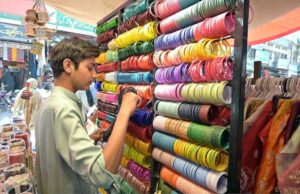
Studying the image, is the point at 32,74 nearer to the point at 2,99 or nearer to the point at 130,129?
the point at 2,99

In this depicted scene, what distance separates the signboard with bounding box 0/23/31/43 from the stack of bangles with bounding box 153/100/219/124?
511 cm

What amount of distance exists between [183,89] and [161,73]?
0.78 ft

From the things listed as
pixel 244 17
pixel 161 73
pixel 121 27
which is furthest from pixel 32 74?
pixel 244 17

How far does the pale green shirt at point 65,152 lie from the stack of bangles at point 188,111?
42 cm

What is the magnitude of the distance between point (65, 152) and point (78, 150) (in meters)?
0.09

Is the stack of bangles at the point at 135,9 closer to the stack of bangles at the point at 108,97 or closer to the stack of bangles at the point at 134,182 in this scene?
the stack of bangles at the point at 108,97

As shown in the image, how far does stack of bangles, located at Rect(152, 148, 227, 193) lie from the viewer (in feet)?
3.89

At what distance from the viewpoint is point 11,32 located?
234 inches

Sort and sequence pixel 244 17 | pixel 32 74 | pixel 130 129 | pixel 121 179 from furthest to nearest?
pixel 32 74, pixel 121 179, pixel 130 129, pixel 244 17

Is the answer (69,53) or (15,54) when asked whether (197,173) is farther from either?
(15,54)

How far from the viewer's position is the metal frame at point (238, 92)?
106 cm

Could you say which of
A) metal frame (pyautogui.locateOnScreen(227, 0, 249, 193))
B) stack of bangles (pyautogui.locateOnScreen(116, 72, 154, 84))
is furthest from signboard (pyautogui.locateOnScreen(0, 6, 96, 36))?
metal frame (pyautogui.locateOnScreen(227, 0, 249, 193))

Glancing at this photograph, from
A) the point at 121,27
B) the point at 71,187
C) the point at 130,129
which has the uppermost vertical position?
the point at 121,27

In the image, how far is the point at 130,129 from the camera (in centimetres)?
184
